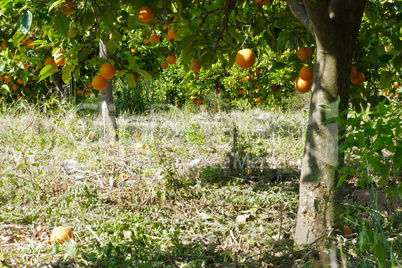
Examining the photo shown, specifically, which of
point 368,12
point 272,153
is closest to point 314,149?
point 368,12

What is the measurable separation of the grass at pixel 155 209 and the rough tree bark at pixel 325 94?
247 millimetres

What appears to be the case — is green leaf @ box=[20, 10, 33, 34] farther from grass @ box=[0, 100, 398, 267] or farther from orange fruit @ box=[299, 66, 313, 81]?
orange fruit @ box=[299, 66, 313, 81]

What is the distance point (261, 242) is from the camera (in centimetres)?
191

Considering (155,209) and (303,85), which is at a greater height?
(303,85)

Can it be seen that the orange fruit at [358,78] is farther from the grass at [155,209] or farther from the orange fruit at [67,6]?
the orange fruit at [67,6]

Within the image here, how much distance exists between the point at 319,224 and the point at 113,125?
3477 mm

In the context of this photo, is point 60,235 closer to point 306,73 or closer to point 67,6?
point 67,6

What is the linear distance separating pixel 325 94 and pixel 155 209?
1.32 meters

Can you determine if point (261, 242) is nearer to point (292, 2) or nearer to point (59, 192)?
point (292, 2)

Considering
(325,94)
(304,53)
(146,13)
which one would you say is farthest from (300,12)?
(146,13)

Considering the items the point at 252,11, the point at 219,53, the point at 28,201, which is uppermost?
the point at 252,11

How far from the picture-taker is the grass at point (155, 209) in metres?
1.63

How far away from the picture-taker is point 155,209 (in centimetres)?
221

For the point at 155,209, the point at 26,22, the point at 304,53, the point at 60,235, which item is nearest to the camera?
the point at 26,22
